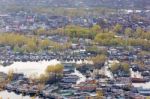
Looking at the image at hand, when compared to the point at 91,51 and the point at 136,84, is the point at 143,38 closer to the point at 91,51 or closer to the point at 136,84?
the point at 91,51

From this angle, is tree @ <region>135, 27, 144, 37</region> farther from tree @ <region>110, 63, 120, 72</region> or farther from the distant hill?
the distant hill

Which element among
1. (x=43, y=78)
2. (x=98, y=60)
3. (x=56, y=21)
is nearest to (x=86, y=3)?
(x=56, y=21)

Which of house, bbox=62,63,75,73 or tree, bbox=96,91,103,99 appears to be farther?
house, bbox=62,63,75,73

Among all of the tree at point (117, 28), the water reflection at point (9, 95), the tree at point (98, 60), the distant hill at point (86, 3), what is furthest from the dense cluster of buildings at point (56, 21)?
the water reflection at point (9, 95)

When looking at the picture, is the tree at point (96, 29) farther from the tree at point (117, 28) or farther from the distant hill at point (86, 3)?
the distant hill at point (86, 3)

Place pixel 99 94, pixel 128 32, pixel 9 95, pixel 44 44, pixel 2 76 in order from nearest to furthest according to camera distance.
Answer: pixel 99 94 → pixel 9 95 → pixel 2 76 → pixel 44 44 → pixel 128 32

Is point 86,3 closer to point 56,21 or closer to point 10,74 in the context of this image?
point 56,21

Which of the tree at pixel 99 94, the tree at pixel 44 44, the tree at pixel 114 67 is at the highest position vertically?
the tree at pixel 44 44

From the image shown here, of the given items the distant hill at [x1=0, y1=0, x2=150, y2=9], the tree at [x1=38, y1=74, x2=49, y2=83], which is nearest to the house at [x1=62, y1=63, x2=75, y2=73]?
the tree at [x1=38, y1=74, x2=49, y2=83]
